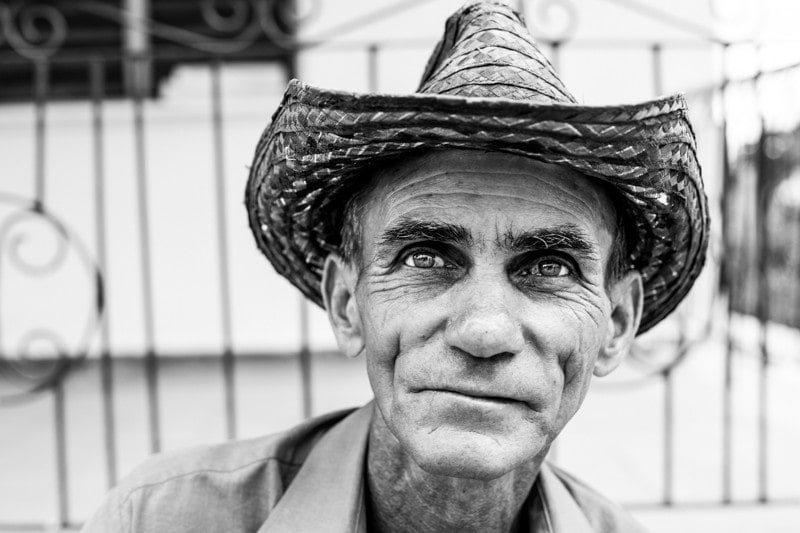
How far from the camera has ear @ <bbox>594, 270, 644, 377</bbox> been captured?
1528 millimetres

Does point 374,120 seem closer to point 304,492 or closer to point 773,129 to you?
point 304,492

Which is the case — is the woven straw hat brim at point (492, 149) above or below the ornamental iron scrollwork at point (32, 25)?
below

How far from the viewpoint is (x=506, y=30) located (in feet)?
4.64

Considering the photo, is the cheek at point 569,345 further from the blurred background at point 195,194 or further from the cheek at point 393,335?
the blurred background at point 195,194

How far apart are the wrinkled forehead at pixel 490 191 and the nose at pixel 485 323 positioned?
95mm

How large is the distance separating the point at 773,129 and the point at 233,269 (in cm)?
328

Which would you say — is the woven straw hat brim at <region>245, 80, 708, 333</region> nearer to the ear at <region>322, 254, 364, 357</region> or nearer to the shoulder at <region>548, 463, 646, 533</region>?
the ear at <region>322, 254, 364, 357</region>

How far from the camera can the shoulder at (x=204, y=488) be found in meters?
1.47

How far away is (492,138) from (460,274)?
9.4 inches

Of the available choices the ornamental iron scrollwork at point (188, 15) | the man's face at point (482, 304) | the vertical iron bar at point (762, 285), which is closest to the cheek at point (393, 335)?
the man's face at point (482, 304)

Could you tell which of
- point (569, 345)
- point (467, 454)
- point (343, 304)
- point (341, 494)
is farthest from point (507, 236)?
point (341, 494)

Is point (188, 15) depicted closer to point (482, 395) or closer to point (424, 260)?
point (424, 260)

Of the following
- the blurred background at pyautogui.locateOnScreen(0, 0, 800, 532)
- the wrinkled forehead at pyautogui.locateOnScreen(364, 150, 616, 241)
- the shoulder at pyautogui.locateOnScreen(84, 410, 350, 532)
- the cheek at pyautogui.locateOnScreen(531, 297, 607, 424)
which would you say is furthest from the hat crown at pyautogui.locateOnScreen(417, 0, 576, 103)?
the blurred background at pyautogui.locateOnScreen(0, 0, 800, 532)

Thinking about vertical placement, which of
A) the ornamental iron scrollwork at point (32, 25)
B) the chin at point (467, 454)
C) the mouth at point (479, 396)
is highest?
the ornamental iron scrollwork at point (32, 25)
